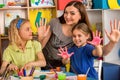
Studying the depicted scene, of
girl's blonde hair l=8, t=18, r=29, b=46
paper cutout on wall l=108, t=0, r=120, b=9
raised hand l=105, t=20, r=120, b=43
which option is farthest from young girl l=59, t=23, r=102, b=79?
paper cutout on wall l=108, t=0, r=120, b=9

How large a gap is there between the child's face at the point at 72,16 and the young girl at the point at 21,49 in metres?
0.35

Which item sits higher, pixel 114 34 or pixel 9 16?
pixel 9 16

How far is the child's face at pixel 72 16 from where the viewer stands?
97.8 inches

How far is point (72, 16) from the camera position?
8.16 ft

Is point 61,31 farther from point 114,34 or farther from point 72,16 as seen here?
point 114,34

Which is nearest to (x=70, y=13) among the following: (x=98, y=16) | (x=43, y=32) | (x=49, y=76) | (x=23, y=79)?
(x=43, y=32)

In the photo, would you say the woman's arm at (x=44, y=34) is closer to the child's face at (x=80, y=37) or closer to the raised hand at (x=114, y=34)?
the child's face at (x=80, y=37)

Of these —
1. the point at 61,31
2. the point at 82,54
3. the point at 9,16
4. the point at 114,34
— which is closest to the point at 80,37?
the point at 82,54

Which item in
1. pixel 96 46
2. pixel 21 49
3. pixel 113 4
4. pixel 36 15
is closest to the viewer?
pixel 96 46

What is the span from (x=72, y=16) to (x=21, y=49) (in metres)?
0.54

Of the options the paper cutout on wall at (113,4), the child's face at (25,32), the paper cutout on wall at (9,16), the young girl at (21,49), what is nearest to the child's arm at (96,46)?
the young girl at (21,49)

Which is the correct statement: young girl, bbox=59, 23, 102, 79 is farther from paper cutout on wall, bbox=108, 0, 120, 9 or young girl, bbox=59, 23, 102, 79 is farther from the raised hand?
paper cutout on wall, bbox=108, 0, 120, 9

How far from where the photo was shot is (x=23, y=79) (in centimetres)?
174

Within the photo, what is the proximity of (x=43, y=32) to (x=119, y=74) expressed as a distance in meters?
1.29
